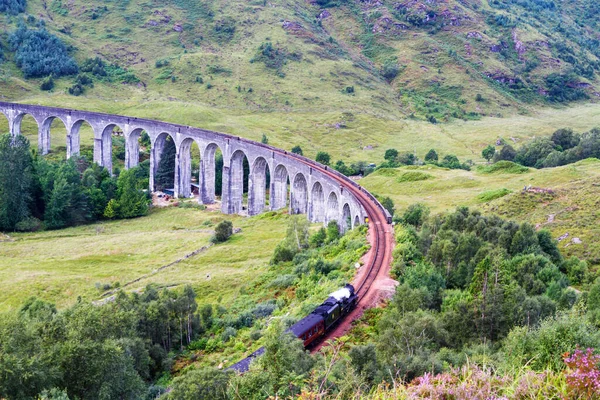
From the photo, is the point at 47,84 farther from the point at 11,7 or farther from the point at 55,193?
the point at 55,193

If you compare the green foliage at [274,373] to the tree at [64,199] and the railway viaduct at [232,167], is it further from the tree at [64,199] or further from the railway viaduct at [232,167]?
the tree at [64,199]

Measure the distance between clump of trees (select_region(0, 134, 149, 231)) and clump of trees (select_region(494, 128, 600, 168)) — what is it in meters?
68.8

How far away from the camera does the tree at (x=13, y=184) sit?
2840 inches

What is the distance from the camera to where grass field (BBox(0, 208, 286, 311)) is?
47875mm

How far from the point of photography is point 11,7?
504ft

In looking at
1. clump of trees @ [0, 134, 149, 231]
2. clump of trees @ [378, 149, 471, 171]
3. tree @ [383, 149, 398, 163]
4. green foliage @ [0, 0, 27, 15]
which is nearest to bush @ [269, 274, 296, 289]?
clump of trees @ [0, 134, 149, 231]

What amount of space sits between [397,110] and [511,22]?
255 ft

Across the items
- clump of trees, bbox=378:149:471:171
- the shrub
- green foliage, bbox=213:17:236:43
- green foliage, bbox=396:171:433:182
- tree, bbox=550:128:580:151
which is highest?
green foliage, bbox=213:17:236:43

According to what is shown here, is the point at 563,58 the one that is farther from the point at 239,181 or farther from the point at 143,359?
the point at 143,359

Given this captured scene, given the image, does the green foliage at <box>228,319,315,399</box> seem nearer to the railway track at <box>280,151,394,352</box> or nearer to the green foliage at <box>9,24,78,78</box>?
the railway track at <box>280,151,394,352</box>

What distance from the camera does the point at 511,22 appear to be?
194000 mm

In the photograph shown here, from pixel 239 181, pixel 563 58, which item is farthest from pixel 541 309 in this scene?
pixel 563 58

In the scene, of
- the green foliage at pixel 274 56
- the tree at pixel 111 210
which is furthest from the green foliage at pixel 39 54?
the tree at pixel 111 210

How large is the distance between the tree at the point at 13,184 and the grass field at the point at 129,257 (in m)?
4.18
